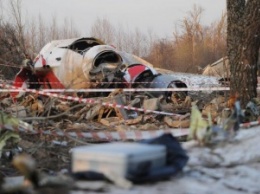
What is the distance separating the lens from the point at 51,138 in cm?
756

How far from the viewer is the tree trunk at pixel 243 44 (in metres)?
8.89

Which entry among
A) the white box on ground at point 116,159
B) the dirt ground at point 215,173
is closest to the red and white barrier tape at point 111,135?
the dirt ground at point 215,173

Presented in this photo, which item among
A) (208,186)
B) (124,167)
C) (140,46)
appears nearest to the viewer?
(124,167)

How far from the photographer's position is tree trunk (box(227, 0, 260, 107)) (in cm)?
889

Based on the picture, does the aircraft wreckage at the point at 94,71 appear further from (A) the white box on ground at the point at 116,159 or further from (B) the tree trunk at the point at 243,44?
(A) the white box on ground at the point at 116,159

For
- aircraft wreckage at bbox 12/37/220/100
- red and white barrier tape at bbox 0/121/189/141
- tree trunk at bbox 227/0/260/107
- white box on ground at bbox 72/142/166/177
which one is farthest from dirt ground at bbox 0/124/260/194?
aircraft wreckage at bbox 12/37/220/100

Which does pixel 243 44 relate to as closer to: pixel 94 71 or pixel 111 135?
pixel 111 135

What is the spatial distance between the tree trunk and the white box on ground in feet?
21.3

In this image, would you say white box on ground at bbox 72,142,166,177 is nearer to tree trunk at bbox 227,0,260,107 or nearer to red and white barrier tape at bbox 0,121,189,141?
red and white barrier tape at bbox 0,121,189,141

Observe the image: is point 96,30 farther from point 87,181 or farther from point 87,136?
point 87,181

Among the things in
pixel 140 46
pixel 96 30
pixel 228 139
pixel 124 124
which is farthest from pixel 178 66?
pixel 228 139

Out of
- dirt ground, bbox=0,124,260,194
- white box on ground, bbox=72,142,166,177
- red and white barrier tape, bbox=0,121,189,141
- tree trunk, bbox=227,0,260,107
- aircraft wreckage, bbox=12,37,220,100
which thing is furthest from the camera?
aircraft wreckage, bbox=12,37,220,100

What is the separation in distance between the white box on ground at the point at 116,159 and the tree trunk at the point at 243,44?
6.50 meters

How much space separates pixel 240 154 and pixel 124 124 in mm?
6872
